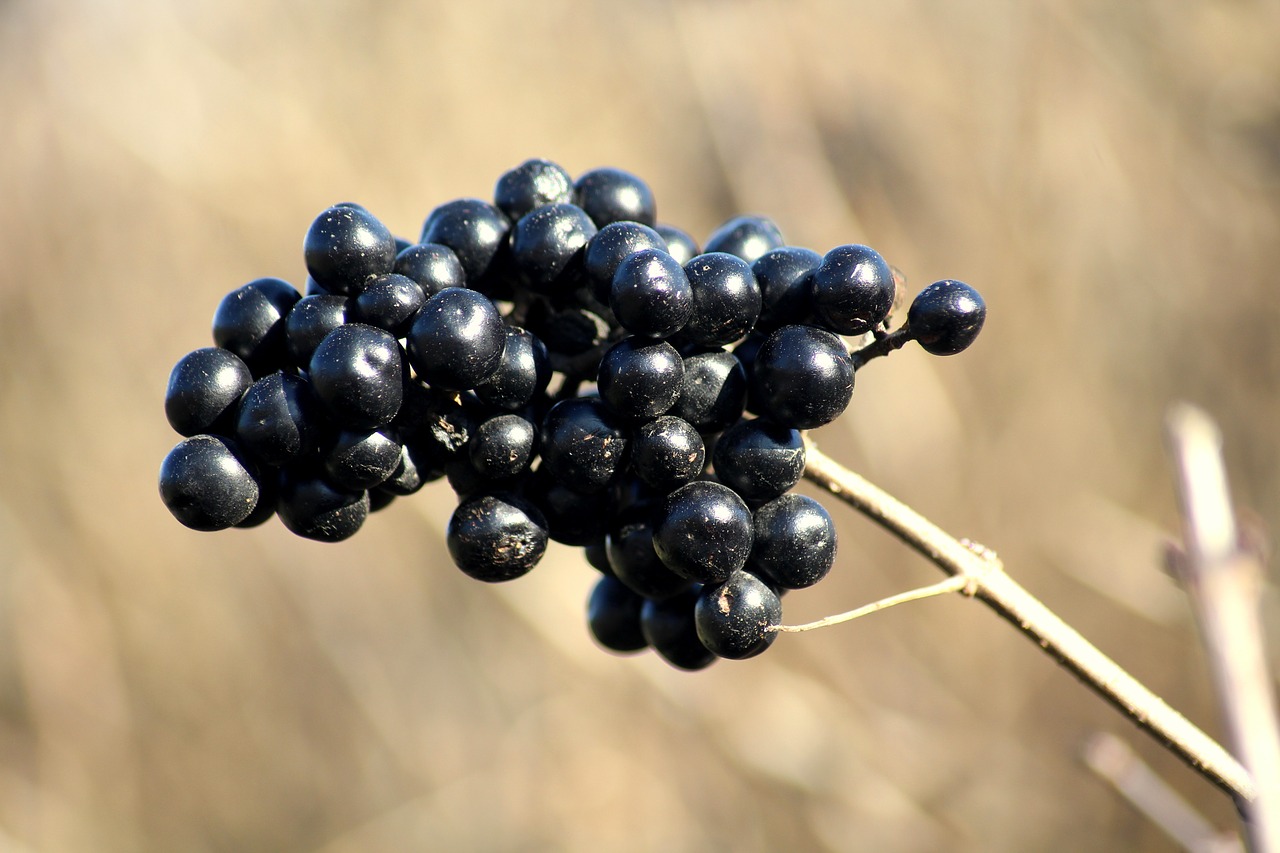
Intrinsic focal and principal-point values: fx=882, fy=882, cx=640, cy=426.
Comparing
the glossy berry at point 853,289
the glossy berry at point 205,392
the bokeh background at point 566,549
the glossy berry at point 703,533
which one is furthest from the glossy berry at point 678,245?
the bokeh background at point 566,549

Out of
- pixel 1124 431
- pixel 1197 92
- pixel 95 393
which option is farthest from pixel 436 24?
pixel 1124 431

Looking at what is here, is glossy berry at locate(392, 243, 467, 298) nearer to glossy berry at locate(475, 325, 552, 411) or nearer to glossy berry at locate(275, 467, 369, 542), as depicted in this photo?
glossy berry at locate(475, 325, 552, 411)

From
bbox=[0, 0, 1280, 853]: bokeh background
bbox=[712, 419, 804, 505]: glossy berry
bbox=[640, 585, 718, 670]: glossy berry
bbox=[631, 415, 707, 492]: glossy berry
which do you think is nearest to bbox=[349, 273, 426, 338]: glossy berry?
bbox=[631, 415, 707, 492]: glossy berry

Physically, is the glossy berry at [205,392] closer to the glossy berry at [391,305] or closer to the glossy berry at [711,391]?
the glossy berry at [391,305]

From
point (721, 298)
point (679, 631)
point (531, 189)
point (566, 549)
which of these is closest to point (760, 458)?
point (721, 298)

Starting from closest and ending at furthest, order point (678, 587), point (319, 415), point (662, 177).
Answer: point (319, 415) → point (678, 587) → point (662, 177)

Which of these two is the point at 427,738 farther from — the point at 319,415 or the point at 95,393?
the point at 319,415

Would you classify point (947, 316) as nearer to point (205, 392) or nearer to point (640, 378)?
point (640, 378)
